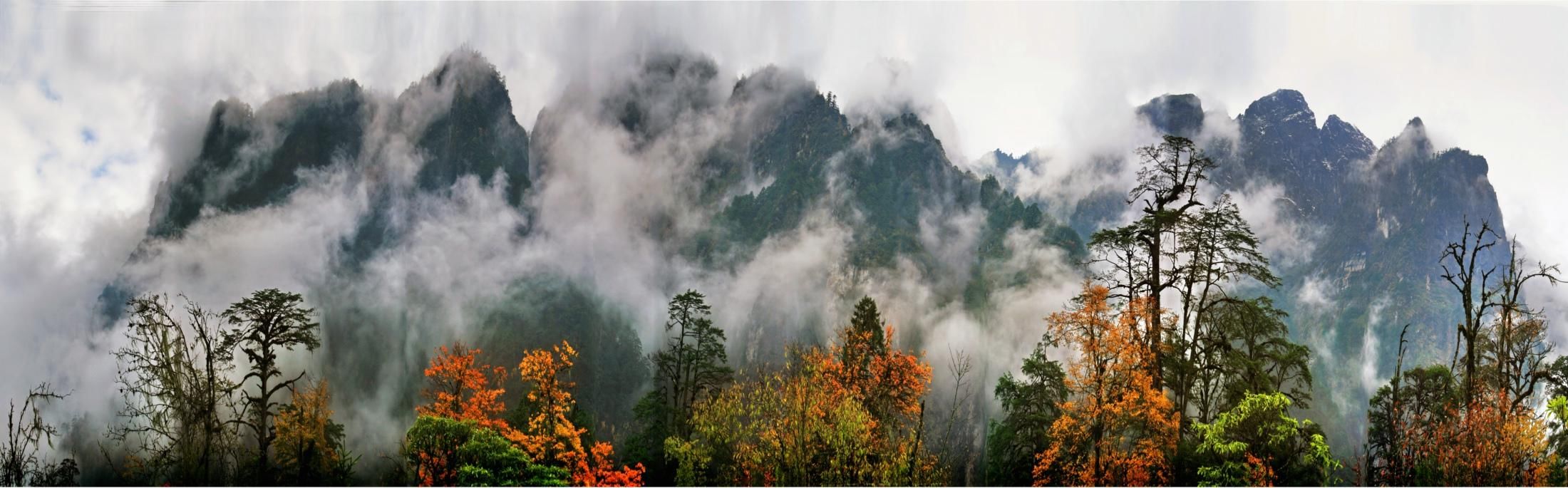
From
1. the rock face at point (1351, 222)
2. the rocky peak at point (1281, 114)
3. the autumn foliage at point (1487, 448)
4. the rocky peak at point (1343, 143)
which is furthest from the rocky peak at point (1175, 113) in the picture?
the autumn foliage at point (1487, 448)

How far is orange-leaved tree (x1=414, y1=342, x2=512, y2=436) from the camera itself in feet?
48.9

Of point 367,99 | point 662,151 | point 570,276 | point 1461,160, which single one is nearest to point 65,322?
point 367,99

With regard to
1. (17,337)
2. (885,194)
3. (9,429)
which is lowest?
(9,429)

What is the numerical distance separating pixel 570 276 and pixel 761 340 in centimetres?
441

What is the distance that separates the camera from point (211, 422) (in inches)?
556

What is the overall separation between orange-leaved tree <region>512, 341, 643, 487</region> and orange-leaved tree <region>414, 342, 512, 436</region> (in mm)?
537

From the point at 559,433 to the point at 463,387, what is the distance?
2281 millimetres

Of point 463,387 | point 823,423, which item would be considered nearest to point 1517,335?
point 823,423

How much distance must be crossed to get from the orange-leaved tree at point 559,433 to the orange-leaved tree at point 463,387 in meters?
0.54

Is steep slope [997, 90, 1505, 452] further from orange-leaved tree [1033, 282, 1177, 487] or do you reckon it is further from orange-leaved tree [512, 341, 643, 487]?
orange-leaved tree [512, 341, 643, 487]

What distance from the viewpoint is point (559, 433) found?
570 inches

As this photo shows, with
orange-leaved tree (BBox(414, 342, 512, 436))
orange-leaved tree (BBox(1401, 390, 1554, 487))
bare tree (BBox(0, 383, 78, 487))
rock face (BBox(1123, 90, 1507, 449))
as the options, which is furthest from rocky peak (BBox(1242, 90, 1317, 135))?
bare tree (BBox(0, 383, 78, 487))

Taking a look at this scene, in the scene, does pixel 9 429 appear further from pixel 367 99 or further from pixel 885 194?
pixel 885 194

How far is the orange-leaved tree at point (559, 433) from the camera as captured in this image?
14469 millimetres
